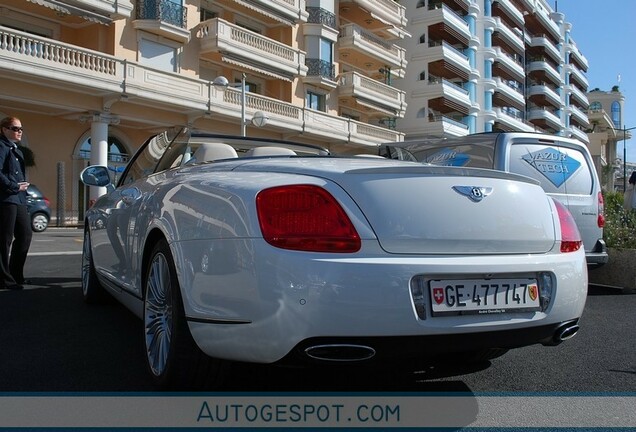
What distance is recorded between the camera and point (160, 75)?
70.0ft

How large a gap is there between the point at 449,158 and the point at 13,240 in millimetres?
4944

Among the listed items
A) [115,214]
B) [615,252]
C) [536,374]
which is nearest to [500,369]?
[536,374]

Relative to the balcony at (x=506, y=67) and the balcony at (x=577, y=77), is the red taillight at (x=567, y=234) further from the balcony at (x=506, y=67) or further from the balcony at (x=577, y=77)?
the balcony at (x=577, y=77)

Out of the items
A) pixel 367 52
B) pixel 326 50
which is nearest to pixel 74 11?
pixel 326 50

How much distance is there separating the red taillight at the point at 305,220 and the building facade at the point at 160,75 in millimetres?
17170

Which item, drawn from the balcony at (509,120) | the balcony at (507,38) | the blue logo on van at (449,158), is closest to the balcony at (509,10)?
the balcony at (507,38)

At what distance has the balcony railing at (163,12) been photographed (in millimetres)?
21969

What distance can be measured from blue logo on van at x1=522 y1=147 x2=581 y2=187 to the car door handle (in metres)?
4.38

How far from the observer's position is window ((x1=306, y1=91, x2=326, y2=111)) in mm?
30219

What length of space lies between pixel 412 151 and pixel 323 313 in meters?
6.07

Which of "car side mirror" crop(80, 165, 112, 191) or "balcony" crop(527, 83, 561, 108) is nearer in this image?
"car side mirror" crop(80, 165, 112, 191)

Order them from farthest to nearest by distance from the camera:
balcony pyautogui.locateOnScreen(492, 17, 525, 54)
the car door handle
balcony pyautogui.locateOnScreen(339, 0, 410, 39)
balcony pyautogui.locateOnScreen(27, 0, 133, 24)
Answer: balcony pyautogui.locateOnScreen(492, 17, 525, 54) < balcony pyautogui.locateOnScreen(339, 0, 410, 39) < balcony pyautogui.locateOnScreen(27, 0, 133, 24) < the car door handle

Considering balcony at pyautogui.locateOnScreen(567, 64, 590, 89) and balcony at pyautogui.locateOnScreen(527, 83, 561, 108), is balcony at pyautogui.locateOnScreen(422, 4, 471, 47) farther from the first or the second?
balcony at pyautogui.locateOnScreen(567, 64, 590, 89)

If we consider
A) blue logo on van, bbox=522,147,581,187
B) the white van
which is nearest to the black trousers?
the white van
